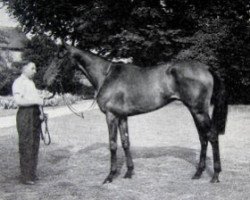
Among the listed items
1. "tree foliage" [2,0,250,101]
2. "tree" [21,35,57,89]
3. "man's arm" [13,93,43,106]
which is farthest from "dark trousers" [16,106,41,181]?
"tree" [21,35,57,89]

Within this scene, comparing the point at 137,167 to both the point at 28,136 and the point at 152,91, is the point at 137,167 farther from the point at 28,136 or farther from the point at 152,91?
the point at 28,136

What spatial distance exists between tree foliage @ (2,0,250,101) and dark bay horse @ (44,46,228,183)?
15452 millimetres

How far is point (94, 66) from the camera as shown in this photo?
8.90 meters

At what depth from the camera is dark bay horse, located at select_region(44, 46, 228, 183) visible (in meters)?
8.31

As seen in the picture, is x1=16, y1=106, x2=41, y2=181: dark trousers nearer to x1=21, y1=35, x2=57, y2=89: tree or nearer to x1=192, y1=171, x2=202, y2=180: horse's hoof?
x1=192, y1=171, x2=202, y2=180: horse's hoof

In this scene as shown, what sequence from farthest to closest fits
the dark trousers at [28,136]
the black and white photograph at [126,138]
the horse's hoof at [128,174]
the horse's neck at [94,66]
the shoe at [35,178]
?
the horse's neck at [94,66] → the horse's hoof at [128,174] → the shoe at [35,178] → the dark trousers at [28,136] → the black and white photograph at [126,138]

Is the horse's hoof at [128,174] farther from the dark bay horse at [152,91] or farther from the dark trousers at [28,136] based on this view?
the dark trousers at [28,136]

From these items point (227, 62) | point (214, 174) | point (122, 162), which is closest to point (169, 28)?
point (227, 62)

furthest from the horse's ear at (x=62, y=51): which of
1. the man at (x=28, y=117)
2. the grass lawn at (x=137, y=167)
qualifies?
the grass lawn at (x=137, y=167)

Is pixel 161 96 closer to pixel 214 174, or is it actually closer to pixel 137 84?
pixel 137 84

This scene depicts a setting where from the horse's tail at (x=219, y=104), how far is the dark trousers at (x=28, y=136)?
3264 millimetres

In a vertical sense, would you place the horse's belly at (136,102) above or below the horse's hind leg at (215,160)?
above

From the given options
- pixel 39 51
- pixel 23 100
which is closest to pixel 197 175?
pixel 23 100

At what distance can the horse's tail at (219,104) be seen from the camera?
841cm
